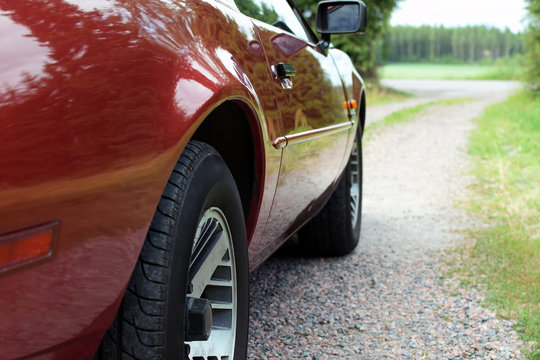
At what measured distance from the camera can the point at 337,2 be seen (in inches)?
148

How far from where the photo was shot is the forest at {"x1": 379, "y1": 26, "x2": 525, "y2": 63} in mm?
110125

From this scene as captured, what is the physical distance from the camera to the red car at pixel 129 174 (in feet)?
3.99

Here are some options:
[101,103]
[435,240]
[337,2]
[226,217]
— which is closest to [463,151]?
A: [435,240]

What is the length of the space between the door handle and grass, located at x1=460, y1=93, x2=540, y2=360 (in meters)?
1.49

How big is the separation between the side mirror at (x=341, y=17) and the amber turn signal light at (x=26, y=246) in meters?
2.73

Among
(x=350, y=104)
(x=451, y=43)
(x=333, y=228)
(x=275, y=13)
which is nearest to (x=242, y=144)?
(x=275, y=13)

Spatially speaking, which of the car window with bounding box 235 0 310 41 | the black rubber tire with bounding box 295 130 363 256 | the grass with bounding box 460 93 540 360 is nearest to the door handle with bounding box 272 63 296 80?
the car window with bounding box 235 0 310 41

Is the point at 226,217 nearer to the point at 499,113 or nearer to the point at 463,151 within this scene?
the point at 463,151

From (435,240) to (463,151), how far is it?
19.2 ft

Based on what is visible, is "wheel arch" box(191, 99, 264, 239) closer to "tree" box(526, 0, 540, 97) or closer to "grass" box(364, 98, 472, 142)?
"grass" box(364, 98, 472, 142)

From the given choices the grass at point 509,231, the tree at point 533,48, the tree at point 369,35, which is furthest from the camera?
the tree at point 369,35

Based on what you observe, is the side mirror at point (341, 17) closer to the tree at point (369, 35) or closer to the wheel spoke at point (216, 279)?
the wheel spoke at point (216, 279)

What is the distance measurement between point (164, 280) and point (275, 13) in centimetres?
175

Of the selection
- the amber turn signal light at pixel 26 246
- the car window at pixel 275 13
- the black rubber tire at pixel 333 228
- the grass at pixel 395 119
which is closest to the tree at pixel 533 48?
the grass at pixel 395 119
